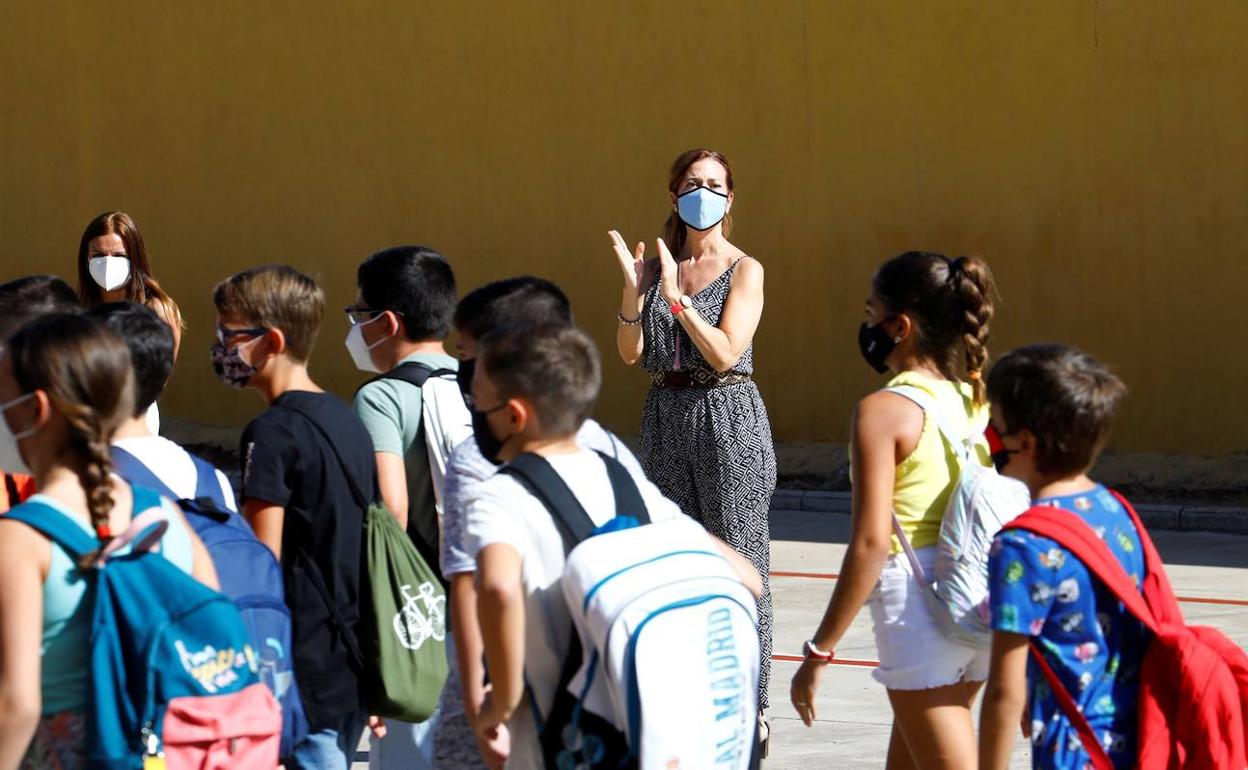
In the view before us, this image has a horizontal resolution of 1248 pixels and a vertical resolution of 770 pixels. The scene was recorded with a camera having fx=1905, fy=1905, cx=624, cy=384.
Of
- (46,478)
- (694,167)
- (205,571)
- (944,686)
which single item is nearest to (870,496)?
(944,686)

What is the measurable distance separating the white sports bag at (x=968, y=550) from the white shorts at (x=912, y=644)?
23 millimetres

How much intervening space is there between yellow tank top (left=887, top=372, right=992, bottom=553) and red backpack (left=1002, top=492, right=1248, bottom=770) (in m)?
0.80

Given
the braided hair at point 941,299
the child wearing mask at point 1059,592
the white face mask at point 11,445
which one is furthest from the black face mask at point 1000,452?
the white face mask at point 11,445

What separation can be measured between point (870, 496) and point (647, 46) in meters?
11.2

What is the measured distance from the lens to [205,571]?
3195 millimetres

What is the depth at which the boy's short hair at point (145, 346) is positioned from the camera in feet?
12.1

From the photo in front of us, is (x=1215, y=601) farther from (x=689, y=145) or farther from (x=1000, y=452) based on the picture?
(x=689, y=145)

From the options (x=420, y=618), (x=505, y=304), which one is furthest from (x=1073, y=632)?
(x=420, y=618)

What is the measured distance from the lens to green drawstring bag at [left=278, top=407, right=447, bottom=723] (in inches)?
163

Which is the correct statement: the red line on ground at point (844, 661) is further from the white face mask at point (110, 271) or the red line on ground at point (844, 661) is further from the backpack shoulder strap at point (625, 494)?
the backpack shoulder strap at point (625, 494)

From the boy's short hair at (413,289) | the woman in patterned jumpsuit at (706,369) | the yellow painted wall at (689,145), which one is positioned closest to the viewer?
the boy's short hair at (413,289)

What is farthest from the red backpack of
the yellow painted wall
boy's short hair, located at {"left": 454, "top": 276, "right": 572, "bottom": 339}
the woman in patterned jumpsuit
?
the yellow painted wall

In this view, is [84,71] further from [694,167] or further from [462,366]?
[462,366]

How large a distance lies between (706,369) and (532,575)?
3.07 meters
